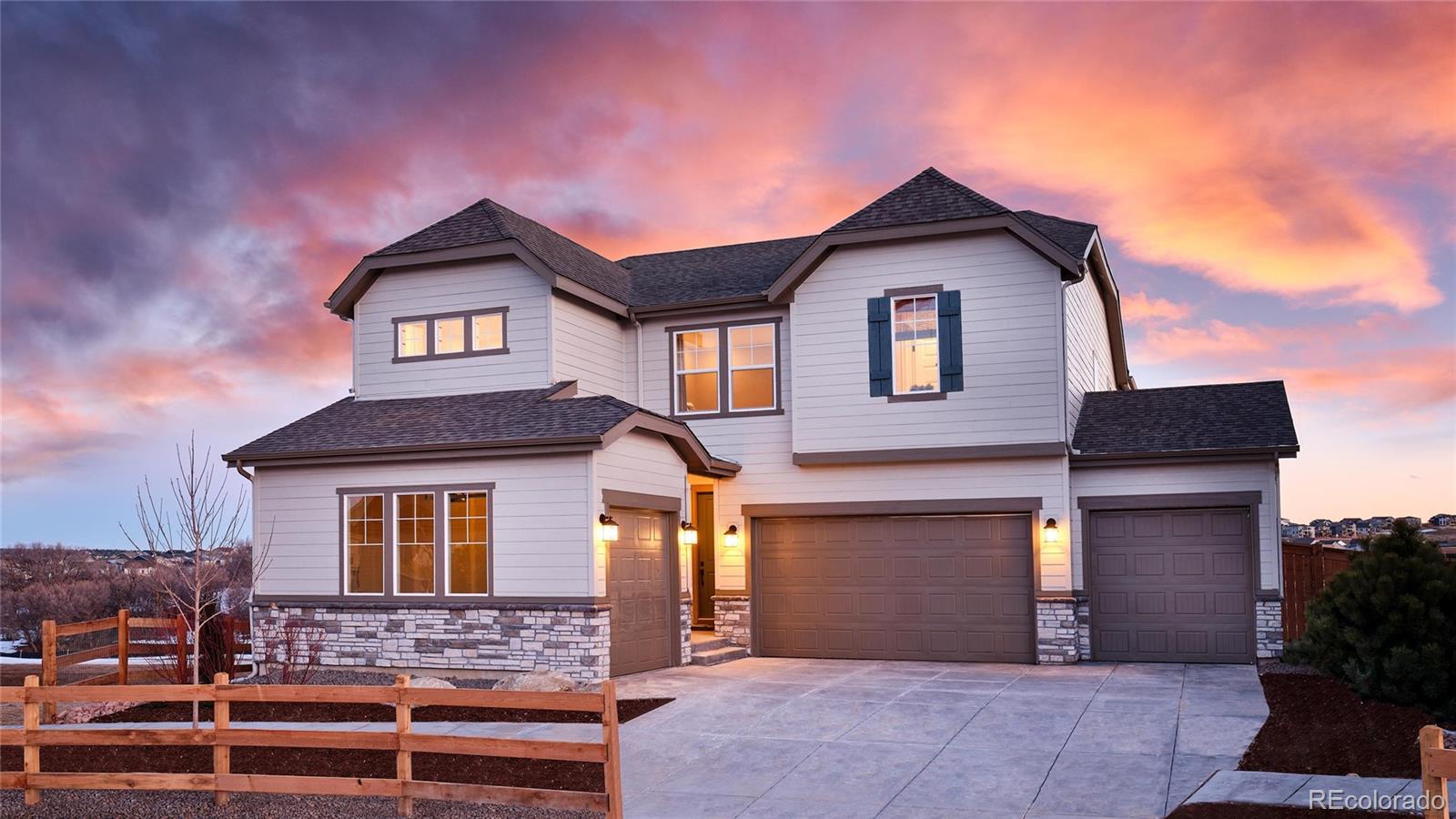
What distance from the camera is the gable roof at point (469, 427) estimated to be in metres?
14.9

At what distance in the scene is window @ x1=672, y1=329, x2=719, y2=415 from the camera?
1847 cm

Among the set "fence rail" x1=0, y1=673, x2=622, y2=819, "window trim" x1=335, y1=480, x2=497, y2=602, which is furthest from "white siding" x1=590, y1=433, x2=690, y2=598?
"fence rail" x1=0, y1=673, x2=622, y2=819

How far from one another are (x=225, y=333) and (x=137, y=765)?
→ 1193 cm

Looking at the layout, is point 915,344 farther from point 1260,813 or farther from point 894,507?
point 1260,813

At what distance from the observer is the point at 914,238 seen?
16.8 meters

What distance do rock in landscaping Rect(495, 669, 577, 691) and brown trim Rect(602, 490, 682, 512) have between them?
2309 mm

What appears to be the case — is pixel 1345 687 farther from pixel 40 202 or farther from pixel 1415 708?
pixel 40 202

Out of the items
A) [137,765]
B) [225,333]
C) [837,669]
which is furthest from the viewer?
[225,333]

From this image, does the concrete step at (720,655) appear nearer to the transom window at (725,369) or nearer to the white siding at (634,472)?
the white siding at (634,472)

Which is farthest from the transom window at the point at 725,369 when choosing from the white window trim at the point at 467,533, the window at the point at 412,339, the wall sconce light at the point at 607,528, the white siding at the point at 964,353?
the white window trim at the point at 467,533

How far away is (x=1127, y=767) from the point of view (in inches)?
371

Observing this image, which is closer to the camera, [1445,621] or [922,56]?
[1445,621]

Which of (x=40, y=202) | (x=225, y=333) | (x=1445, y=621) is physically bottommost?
(x=1445, y=621)

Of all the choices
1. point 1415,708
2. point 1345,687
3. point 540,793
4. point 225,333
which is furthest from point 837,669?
point 225,333
